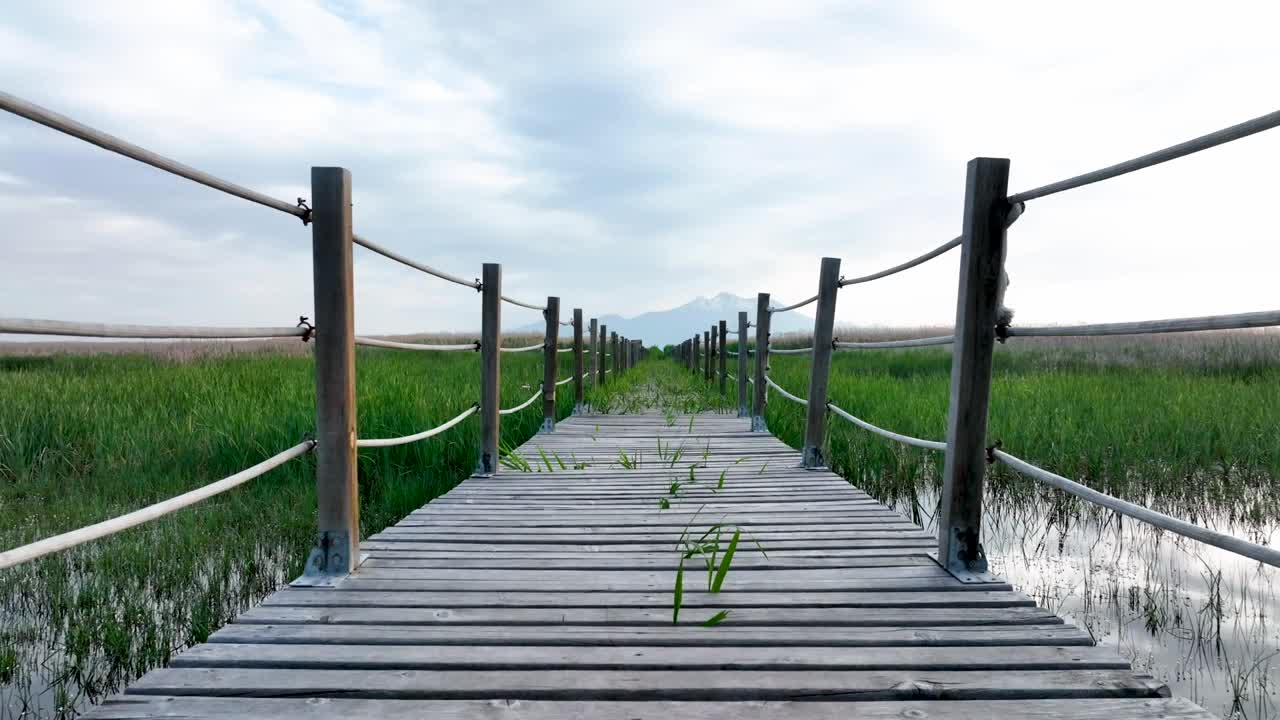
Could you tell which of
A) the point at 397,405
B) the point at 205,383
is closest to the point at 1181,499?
the point at 397,405

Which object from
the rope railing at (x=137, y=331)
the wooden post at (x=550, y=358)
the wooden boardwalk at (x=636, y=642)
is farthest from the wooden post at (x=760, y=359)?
the rope railing at (x=137, y=331)

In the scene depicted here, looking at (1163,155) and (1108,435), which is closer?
(1163,155)

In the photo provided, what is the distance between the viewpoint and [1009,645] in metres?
1.74

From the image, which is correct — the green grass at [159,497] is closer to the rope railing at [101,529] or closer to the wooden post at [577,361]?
the wooden post at [577,361]

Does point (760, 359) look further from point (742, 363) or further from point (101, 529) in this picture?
point (101, 529)

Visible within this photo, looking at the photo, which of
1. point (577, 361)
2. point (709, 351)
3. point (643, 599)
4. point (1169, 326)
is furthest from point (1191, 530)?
point (709, 351)

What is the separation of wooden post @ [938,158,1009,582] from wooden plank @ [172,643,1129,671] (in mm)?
506

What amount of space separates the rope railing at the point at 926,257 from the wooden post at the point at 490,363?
176cm

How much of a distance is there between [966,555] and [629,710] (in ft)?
4.16

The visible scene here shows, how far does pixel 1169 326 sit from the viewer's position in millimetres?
1646

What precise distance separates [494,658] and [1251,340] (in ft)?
51.4

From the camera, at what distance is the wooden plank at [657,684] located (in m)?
1.50

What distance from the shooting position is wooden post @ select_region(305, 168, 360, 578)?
2.15 m

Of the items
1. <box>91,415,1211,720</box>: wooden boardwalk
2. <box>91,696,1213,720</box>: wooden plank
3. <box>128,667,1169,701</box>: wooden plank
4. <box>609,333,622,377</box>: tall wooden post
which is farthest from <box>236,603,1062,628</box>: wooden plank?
<box>609,333,622,377</box>: tall wooden post
